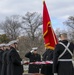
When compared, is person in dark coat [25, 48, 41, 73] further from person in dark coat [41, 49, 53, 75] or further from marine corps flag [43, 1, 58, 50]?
marine corps flag [43, 1, 58, 50]

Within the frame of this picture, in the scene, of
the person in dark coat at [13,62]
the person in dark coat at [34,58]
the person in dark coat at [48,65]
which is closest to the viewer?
the person in dark coat at [13,62]

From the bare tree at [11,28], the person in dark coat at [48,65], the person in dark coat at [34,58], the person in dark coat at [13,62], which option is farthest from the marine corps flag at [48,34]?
the bare tree at [11,28]

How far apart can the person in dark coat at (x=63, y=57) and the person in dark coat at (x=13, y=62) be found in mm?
2636

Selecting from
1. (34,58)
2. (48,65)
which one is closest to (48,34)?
(48,65)

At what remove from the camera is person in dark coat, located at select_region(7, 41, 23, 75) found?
1201 centimetres

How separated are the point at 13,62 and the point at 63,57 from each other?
2976 millimetres

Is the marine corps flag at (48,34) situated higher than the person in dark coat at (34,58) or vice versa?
the marine corps flag at (48,34)

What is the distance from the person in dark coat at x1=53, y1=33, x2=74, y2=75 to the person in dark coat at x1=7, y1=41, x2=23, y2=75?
8.65 ft

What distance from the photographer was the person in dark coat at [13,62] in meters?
12.0

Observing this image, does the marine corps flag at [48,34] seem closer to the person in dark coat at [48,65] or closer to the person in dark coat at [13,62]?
the person in dark coat at [48,65]

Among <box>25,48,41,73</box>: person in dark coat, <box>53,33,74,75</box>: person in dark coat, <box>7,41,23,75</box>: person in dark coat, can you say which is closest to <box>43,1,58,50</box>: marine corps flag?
<box>7,41,23,75</box>: person in dark coat

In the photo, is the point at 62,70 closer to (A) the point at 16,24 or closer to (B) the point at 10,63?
(B) the point at 10,63

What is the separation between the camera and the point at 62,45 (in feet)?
31.5

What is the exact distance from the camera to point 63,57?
9.66 meters
